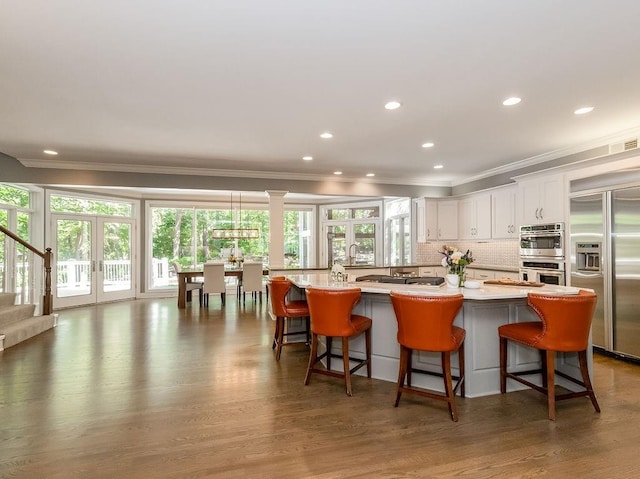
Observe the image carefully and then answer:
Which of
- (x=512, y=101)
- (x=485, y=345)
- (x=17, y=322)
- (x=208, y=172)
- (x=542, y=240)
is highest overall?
(x=512, y=101)

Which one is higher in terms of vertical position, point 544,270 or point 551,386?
point 544,270

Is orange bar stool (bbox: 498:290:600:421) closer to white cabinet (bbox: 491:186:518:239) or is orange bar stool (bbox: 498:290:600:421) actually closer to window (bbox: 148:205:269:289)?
white cabinet (bbox: 491:186:518:239)

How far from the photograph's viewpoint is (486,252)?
689cm

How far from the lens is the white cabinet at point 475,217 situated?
6588 mm

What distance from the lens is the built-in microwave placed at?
4.86 meters

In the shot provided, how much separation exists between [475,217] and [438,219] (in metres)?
0.71

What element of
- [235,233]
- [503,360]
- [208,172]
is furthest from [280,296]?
[235,233]

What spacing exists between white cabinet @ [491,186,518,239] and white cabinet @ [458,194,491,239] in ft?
0.40

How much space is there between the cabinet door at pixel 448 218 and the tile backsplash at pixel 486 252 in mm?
215

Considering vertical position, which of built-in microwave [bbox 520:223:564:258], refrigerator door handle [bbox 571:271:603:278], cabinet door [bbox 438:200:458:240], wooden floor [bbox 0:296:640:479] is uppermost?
cabinet door [bbox 438:200:458:240]

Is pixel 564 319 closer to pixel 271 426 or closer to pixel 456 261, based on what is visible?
pixel 456 261

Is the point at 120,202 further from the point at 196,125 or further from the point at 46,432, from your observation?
the point at 46,432

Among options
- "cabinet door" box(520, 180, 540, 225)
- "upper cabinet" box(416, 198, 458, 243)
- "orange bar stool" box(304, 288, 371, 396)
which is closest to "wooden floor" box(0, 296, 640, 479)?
"orange bar stool" box(304, 288, 371, 396)

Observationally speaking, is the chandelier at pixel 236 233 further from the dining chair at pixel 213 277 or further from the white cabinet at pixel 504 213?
the white cabinet at pixel 504 213
